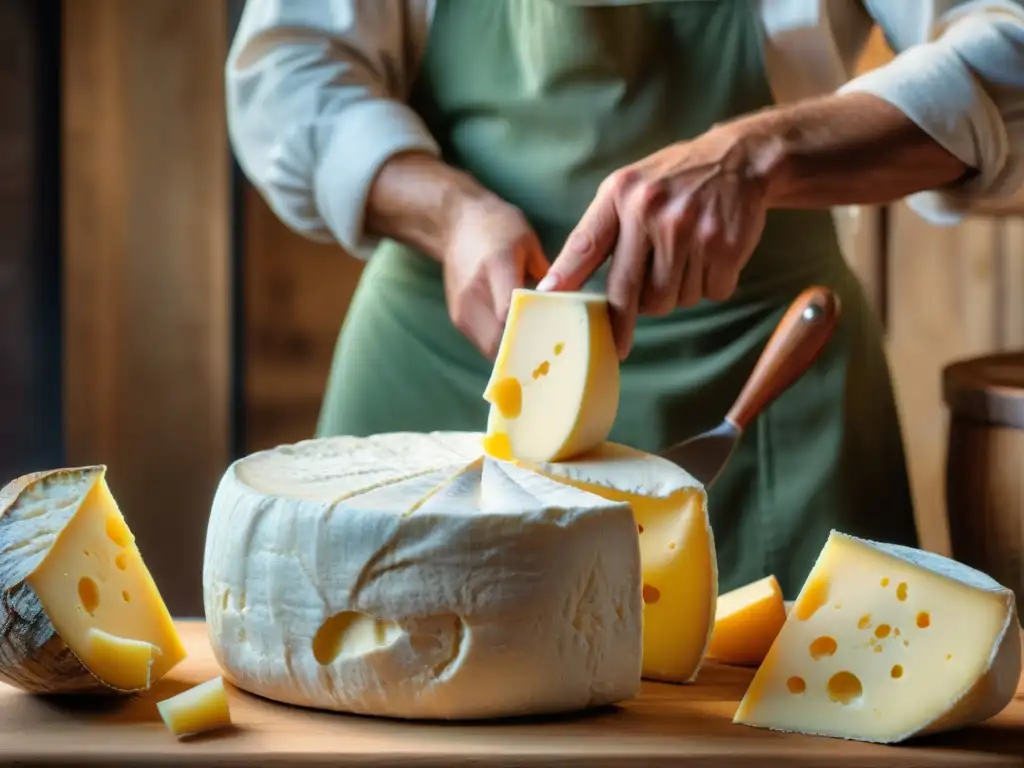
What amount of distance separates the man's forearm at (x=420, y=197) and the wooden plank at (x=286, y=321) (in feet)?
4.06

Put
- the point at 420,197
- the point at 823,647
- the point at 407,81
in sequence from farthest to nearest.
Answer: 1. the point at 407,81
2. the point at 420,197
3. the point at 823,647

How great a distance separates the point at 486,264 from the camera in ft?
4.22

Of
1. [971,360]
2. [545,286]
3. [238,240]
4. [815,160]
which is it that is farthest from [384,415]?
[238,240]

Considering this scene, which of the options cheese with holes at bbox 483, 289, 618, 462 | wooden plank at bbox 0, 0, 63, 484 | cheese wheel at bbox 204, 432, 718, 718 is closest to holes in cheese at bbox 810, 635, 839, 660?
cheese wheel at bbox 204, 432, 718, 718

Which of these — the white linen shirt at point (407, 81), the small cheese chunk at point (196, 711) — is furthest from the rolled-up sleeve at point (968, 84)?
the small cheese chunk at point (196, 711)

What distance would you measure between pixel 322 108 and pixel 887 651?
80 cm

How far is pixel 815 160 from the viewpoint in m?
1.29

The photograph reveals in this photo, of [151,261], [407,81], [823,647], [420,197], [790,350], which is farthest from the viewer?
[151,261]

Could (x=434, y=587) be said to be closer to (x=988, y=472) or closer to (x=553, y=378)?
(x=553, y=378)

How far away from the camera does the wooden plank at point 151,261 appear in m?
2.39

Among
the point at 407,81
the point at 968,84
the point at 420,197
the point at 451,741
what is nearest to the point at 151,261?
the point at 407,81

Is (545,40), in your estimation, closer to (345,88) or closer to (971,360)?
(345,88)

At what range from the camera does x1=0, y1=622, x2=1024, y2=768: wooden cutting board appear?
35.3 inches

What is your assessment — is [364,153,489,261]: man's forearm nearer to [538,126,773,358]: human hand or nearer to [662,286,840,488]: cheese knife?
[538,126,773,358]: human hand
